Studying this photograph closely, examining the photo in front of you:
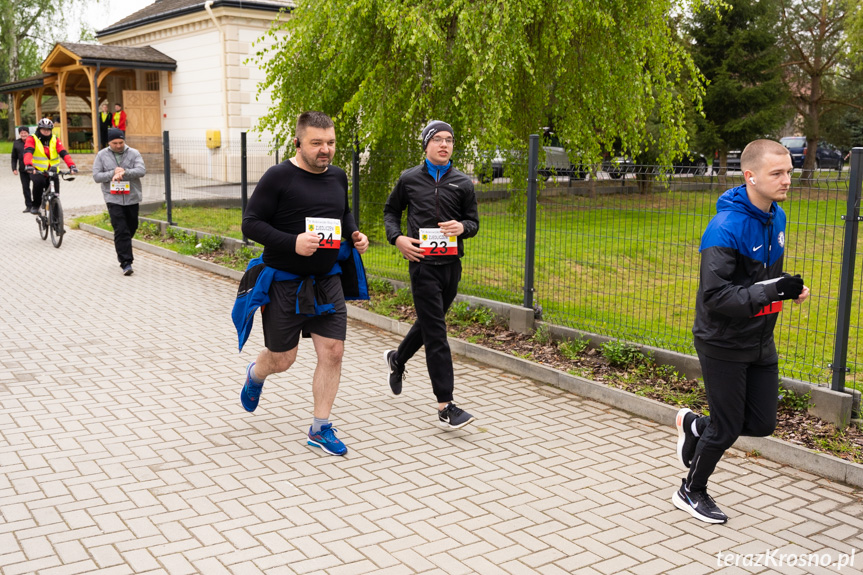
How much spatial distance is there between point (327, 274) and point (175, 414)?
5.41ft

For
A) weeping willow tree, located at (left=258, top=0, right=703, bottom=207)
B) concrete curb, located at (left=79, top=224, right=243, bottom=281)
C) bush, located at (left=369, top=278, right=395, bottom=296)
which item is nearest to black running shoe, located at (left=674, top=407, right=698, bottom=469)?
weeping willow tree, located at (left=258, top=0, right=703, bottom=207)

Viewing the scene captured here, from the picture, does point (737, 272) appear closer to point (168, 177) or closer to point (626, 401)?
point (626, 401)

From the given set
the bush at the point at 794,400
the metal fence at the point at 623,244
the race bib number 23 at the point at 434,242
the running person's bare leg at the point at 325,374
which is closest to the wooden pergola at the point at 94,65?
the metal fence at the point at 623,244

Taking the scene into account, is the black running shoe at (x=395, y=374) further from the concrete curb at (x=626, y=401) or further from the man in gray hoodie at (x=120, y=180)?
the man in gray hoodie at (x=120, y=180)

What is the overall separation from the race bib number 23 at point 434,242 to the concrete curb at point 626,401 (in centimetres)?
171

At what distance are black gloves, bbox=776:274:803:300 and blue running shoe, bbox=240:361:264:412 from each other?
3.36m

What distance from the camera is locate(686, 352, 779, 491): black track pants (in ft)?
13.7

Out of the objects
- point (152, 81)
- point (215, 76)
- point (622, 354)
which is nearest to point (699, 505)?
point (622, 354)

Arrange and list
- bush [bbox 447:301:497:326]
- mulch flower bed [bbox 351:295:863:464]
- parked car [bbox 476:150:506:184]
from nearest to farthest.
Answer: mulch flower bed [bbox 351:295:863:464] < bush [bbox 447:301:497:326] < parked car [bbox 476:150:506:184]

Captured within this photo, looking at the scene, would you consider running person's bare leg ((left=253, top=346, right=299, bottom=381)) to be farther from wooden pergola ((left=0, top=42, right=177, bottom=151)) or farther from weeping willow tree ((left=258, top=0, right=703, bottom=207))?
wooden pergola ((left=0, top=42, right=177, bottom=151))

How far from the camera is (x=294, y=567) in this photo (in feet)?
12.4

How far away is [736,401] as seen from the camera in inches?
Answer: 165

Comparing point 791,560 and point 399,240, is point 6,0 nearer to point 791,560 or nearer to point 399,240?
point 399,240

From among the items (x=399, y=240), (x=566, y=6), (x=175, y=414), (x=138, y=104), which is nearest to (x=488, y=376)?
(x=399, y=240)
